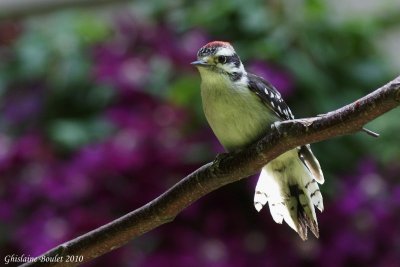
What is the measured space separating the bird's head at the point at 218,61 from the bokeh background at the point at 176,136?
3.50ft

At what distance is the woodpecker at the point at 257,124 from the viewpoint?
199cm

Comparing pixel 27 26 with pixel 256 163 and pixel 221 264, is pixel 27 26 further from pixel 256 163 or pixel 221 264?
pixel 256 163

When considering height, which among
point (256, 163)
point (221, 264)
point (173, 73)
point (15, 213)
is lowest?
point (221, 264)

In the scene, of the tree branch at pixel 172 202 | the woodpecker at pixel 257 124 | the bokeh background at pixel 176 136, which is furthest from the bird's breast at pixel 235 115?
the bokeh background at pixel 176 136

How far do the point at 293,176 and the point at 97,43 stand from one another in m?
1.97

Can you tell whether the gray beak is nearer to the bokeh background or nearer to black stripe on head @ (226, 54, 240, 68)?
black stripe on head @ (226, 54, 240, 68)

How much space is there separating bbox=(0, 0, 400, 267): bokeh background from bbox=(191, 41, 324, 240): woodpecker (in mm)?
1020

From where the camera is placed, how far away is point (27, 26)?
170 inches

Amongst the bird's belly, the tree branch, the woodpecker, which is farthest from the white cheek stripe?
the tree branch

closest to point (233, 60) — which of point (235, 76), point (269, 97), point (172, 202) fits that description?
point (235, 76)

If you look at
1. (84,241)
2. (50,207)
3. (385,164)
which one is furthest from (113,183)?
(84,241)

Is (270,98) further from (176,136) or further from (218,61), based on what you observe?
(176,136)

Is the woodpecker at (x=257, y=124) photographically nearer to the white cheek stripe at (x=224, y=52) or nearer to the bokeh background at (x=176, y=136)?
the white cheek stripe at (x=224, y=52)

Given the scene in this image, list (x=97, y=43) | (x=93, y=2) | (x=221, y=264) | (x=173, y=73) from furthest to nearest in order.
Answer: (x=93, y=2) → (x=97, y=43) → (x=173, y=73) → (x=221, y=264)
